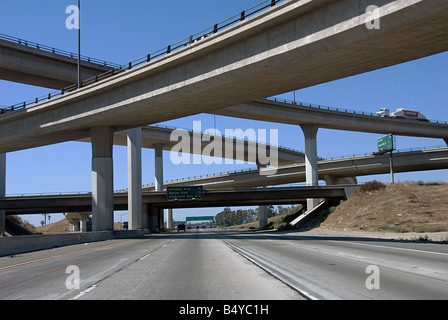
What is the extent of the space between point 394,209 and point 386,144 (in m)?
16.8

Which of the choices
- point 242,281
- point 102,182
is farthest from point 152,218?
point 242,281

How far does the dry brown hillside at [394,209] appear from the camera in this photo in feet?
161

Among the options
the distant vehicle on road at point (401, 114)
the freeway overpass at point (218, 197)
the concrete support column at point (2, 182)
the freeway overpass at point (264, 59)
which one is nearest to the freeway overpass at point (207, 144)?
the freeway overpass at point (218, 197)

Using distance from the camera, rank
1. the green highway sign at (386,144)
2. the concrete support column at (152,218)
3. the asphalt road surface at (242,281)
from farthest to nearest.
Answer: the concrete support column at (152,218)
the green highway sign at (386,144)
the asphalt road surface at (242,281)

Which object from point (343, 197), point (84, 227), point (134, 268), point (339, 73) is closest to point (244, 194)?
point (343, 197)

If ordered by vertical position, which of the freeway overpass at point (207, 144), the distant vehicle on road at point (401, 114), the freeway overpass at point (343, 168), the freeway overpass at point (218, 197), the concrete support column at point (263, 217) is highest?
the distant vehicle on road at point (401, 114)

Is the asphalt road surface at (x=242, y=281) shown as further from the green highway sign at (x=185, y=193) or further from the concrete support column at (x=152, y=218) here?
the concrete support column at (x=152, y=218)

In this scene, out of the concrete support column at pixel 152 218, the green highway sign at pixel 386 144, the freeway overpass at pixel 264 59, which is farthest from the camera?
the concrete support column at pixel 152 218

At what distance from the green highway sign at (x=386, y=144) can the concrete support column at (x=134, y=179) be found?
3622 cm

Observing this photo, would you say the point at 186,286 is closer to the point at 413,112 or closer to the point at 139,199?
the point at 139,199

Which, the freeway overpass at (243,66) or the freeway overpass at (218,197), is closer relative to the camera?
the freeway overpass at (243,66)

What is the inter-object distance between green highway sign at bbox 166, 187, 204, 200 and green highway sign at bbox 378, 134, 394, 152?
92.0 ft

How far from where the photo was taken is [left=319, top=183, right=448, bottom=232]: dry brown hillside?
49125mm

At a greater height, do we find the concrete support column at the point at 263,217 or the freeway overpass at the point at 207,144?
the freeway overpass at the point at 207,144
